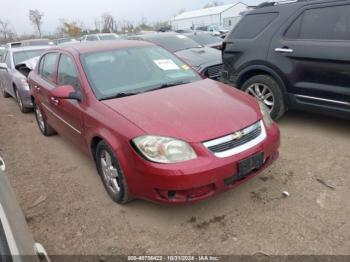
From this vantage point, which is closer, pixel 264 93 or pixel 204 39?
pixel 264 93

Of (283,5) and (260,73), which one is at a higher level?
(283,5)

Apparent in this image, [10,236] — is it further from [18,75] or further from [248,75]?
[18,75]

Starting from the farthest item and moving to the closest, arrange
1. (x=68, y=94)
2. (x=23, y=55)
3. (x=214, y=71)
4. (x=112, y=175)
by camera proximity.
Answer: (x=23, y=55)
(x=214, y=71)
(x=68, y=94)
(x=112, y=175)

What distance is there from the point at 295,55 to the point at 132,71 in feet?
7.47

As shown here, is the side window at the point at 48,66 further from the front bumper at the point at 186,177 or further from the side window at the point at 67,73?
the front bumper at the point at 186,177

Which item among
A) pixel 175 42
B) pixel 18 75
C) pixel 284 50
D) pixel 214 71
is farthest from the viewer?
pixel 175 42

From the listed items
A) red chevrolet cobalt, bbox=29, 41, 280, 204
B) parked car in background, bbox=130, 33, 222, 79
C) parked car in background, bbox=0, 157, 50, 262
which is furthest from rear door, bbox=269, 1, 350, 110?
parked car in background, bbox=0, 157, 50, 262

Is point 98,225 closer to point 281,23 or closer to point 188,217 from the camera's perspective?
point 188,217

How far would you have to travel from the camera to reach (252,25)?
5.05 metres

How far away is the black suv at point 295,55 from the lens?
402cm

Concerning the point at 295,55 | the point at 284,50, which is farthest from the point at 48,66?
the point at 295,55

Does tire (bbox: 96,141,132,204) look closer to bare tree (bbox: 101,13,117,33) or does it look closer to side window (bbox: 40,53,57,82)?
side window (bbox: 40,53,57,82)

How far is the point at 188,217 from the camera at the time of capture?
3.02 meters

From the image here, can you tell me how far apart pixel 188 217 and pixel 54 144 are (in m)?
3.07
